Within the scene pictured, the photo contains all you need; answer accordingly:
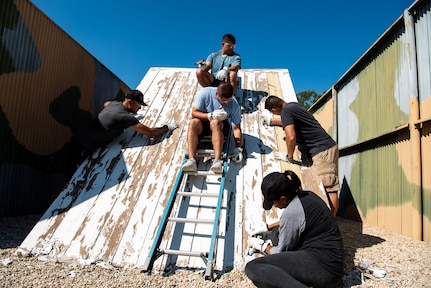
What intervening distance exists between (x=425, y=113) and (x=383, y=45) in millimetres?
1486

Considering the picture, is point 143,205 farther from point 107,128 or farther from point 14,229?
point 14,229

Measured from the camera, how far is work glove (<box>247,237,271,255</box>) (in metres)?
2.57

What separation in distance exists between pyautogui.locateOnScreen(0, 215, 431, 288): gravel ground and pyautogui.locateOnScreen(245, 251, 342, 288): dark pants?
39 centimetres

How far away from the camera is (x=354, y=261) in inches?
111

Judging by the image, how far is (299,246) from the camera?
2127 mm

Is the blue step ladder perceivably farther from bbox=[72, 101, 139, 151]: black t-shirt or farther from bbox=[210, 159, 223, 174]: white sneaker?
bbox=[72, 101, 139, 151]: black t-shirt

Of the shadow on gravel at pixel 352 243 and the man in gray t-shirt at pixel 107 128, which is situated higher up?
the man in gray t-shirt at pixel 107 128

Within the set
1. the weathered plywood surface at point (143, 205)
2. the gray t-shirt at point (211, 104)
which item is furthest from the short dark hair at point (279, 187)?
the gray t-shirt at point (211, 104)

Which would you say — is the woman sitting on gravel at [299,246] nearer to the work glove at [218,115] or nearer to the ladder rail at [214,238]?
the ladder rail at [214,238]

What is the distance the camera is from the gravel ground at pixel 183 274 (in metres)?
2.32

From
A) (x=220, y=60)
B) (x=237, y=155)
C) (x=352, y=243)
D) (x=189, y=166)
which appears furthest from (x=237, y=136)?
(x=220, y=60)

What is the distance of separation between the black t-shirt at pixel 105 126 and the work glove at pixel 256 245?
2041mm

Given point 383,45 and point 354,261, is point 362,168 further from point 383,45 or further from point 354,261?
point 354,261

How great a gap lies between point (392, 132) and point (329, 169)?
4.32 feet
